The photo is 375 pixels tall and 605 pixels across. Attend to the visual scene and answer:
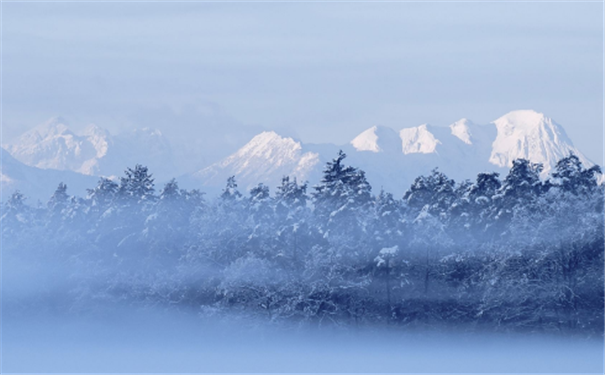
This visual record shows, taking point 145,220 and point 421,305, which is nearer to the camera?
point 421,305

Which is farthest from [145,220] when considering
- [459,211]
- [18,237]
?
[459,211]

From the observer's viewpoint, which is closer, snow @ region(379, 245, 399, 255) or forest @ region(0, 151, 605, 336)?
forest @ region(0, 151, 605, 336)

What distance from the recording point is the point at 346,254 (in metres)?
66.8

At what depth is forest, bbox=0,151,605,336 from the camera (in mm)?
59250

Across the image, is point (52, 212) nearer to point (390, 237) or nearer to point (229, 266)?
point (229, 266)

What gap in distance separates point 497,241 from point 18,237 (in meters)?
44.8

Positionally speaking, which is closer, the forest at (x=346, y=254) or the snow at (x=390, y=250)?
the forest at (x=346, y=254)

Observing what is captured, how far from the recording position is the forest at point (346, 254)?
194ft

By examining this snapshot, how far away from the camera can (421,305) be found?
218 ft

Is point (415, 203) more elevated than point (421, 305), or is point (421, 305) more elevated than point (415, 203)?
point (415, 203)

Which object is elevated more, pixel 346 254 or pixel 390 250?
pixel 390 250

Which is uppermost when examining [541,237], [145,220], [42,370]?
[145,220]

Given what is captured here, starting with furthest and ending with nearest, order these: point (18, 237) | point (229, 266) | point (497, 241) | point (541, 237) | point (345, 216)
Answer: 1. point (18, 237)
2. point (229, 266)
3. point (345, 216)
4. point (497, 241)
5. point (541, 237)

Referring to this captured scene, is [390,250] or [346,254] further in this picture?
[346,254]
